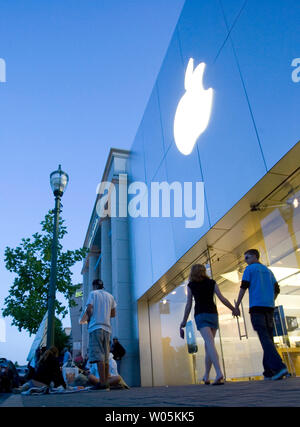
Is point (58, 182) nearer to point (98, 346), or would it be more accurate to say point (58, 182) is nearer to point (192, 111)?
point (192, 111)

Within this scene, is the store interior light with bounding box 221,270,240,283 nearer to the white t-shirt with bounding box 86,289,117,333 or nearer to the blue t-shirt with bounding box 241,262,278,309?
the blue t-shirt with bounding box 241,262,278,309

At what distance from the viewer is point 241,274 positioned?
9.30 metres

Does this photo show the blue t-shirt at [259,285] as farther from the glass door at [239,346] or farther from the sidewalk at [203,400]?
the glass door at [239,346]

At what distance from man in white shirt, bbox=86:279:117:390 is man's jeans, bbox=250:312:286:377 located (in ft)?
8.69

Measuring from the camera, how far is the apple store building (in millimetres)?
6254

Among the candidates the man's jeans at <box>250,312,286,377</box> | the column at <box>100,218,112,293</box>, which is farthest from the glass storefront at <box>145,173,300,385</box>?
the column at <box>100,218,112,293</box>

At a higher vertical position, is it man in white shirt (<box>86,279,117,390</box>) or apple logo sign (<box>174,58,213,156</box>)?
apple logo sign (<box>174,58,213,156</box>)

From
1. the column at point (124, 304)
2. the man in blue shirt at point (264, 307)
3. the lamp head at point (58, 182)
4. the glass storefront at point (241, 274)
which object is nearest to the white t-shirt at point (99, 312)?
the man in blue shirt at point (264, 307)

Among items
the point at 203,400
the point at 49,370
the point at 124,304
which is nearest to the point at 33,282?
the point at 124,304

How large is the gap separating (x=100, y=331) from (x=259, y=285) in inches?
113

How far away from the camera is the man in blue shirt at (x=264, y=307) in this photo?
188 inches

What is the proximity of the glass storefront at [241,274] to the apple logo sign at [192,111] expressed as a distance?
2739 millimetres
